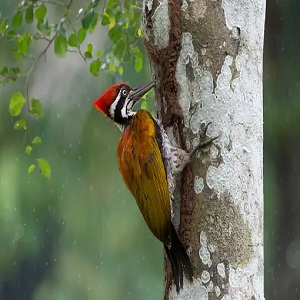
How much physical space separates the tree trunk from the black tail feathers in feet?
0.07

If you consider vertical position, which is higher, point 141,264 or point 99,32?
point 99,32

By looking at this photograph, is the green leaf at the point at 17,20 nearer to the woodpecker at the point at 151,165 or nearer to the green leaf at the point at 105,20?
the green leaf at the point at 105,20

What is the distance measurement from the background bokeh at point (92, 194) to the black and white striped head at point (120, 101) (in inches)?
244

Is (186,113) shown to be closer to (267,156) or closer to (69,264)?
(267,156)

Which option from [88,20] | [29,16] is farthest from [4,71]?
[88,20]

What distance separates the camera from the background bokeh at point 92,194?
10.7 metres

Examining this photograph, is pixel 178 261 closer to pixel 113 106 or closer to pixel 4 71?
pixel 113 106

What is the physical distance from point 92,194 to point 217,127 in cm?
806

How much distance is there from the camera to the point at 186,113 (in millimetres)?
3625

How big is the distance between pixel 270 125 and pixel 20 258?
118 inches

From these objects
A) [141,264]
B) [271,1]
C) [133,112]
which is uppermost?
[271,1]

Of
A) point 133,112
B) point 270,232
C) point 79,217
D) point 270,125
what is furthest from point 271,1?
point 133,112

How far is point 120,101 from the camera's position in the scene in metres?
4.09

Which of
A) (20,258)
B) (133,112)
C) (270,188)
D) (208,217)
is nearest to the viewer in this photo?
(208,217)
